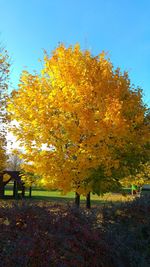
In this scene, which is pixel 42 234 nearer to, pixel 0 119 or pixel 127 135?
pixel 127 135

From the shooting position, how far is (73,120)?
973 cm

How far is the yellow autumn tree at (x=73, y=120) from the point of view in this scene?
29.5ft

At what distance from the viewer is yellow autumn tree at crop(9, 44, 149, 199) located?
9.00 metres

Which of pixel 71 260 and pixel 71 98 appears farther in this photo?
pixel 71 98

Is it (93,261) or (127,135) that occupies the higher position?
Answer: (127,135)

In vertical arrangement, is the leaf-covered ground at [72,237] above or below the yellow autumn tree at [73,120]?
below

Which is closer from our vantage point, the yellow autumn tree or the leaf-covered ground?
the leaf-covered ground

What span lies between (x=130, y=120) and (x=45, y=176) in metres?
3.67

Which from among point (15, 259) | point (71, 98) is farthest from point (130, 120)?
point (15, 259)

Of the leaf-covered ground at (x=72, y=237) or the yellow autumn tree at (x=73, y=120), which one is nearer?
the leaf-covered ground at (x=72, y=237)

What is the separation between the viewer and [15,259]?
10.6ft

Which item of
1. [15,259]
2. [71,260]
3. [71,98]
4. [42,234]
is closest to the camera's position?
[15,259]

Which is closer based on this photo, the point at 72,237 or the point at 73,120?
the point at 72,237

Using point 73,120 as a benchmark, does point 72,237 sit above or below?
below
